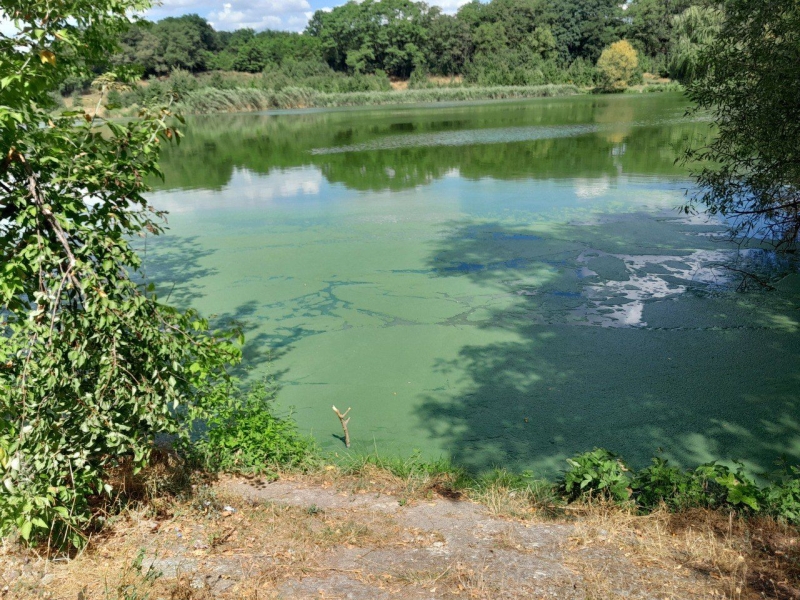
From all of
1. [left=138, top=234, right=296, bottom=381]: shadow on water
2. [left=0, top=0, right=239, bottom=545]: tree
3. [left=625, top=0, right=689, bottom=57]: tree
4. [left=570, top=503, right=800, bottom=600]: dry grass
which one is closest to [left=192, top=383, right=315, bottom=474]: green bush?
[left=138, top=234, right=296, bottom=381]: shadow on water

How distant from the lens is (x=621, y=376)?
5.63 m

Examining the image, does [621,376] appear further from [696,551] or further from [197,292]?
[197,292]

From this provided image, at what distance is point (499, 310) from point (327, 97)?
135 feet

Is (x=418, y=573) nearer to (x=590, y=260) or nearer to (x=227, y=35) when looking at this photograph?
(x=590, y=260)

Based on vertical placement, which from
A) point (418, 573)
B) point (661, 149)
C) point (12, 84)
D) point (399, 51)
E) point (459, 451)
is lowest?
point (459, 451)

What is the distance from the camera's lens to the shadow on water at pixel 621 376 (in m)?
4.69

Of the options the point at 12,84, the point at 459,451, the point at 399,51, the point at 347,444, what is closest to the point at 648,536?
the point at 459,451

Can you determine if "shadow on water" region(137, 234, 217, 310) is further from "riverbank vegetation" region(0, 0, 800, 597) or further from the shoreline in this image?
the shoreline

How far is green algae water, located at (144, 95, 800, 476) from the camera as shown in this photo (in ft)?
16.2

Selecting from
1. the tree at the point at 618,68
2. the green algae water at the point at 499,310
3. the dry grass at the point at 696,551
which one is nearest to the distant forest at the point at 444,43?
the tree at the point at 618,68

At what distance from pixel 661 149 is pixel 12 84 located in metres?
17.7

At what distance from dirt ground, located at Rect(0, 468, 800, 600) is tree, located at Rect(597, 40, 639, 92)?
5402cm

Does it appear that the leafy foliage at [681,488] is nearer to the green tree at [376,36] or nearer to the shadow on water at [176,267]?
the shadow on water at [176,267]

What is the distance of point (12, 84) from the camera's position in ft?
8.94
